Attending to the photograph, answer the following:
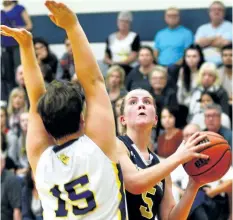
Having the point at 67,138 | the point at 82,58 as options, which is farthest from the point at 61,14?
the point at 67,138

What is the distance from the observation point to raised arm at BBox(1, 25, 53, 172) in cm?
400

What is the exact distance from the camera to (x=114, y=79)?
398 inches

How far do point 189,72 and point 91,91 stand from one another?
6423 mm

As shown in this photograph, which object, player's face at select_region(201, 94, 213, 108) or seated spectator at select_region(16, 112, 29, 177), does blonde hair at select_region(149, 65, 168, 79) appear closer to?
player's face at select_region(201, 94, 213, 108)

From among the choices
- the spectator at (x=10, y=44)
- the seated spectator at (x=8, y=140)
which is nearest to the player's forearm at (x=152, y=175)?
the seated spectator at (x=8, y=140)

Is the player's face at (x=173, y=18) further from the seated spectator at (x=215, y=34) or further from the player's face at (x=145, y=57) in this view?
the player's face at (x=145, y=57)

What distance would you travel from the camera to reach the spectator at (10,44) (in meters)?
11.5

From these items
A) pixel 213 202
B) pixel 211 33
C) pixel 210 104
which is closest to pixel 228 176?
pixel 213 202

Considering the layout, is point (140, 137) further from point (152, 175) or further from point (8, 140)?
point (8, 140)

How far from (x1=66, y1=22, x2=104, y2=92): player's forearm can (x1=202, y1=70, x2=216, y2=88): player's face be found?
5.89m

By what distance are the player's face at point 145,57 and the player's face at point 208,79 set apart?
105 cm

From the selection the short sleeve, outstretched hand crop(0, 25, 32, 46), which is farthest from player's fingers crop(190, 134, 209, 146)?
the short sleeve

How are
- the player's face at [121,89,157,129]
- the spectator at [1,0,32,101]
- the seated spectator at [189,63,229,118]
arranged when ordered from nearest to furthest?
the player's face at [121,89,157,129]
the seated spectator at [189,63,229,118]
the spectator at [1,0,32,101]

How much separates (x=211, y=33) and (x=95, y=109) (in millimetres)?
7205
